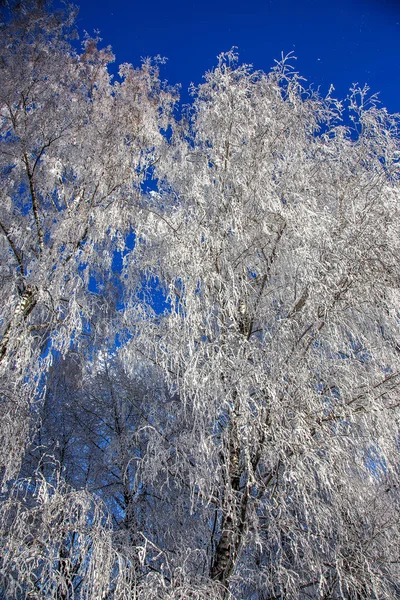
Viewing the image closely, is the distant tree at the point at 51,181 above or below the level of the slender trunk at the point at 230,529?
above

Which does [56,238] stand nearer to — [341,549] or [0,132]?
[0,132]

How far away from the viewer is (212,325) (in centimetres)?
378

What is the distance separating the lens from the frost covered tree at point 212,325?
262 centimetres

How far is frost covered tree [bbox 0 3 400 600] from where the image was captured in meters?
2.62

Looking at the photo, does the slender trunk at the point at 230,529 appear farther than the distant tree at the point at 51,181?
No

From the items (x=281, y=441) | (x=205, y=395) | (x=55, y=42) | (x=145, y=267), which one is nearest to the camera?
(x=281, y=441)

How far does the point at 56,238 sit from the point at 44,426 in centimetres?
443

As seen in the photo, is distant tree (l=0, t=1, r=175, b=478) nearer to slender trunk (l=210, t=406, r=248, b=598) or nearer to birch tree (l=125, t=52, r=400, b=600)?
birch tree (l=125, t=52, r=400, b=600)

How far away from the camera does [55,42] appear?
16.8ft

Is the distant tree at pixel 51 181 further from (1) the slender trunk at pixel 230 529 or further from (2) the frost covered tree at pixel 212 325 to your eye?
(1) the slender trunk at pixel 230 529

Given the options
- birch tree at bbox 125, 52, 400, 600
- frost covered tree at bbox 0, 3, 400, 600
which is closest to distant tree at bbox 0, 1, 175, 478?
frost covered tree at bbox 0, 3, 400, 600

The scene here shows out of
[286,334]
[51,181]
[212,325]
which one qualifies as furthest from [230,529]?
[51,181]

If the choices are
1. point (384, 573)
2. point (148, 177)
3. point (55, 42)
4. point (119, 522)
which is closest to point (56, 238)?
point (148, 177)

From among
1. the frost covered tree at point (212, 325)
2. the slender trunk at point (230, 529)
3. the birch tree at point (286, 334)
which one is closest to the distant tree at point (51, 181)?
the frost covered tree at point (212, 325)
